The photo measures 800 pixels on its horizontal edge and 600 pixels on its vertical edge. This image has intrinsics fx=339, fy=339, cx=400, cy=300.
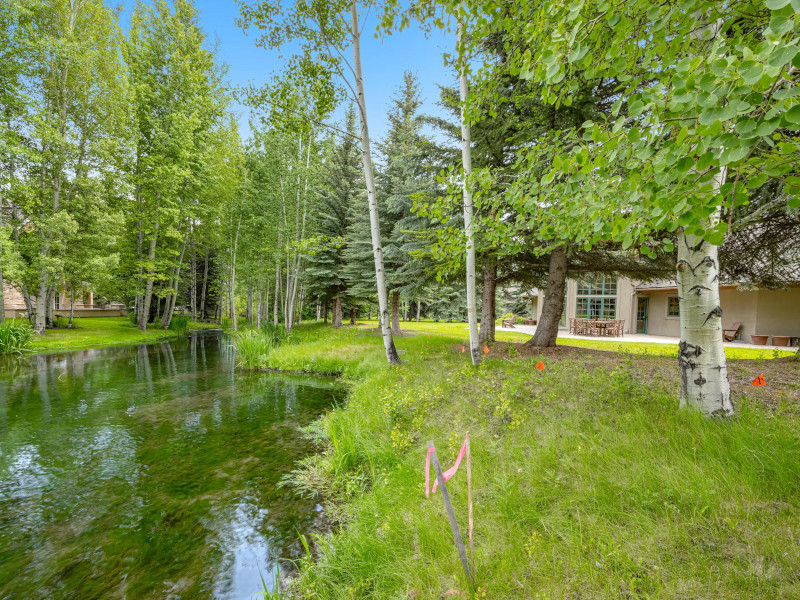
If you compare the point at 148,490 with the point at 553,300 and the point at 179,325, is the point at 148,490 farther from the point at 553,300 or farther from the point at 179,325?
the point at 179,325

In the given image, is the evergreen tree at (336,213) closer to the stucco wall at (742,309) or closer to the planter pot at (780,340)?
the stucco wall at (742,309)

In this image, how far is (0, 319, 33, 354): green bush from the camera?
12.1 m

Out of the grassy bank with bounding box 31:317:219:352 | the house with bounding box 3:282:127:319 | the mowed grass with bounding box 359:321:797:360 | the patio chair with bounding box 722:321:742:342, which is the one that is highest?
the house with bounding box 3:282:127:319

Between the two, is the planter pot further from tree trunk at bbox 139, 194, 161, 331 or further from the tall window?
tree trunk at bbox 139, 194, 161, 331

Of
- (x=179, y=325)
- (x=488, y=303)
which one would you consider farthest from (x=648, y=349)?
(x=179, y=325)

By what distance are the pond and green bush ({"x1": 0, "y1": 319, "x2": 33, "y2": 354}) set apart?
5.52 meters

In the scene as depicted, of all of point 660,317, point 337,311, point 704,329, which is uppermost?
point 704,329

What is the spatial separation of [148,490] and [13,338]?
45.0ft

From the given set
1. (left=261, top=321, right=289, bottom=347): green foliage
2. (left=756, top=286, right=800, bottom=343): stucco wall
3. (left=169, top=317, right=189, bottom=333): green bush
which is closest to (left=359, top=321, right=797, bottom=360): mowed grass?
(left=756, top=286, right=800, bottom=343): stucco wall

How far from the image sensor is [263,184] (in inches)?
743

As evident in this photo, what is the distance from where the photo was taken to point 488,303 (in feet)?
35.5

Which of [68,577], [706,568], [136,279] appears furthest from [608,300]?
[136,279]

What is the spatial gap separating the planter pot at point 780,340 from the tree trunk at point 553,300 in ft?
39.5

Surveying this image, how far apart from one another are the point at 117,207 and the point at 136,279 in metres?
4.30
